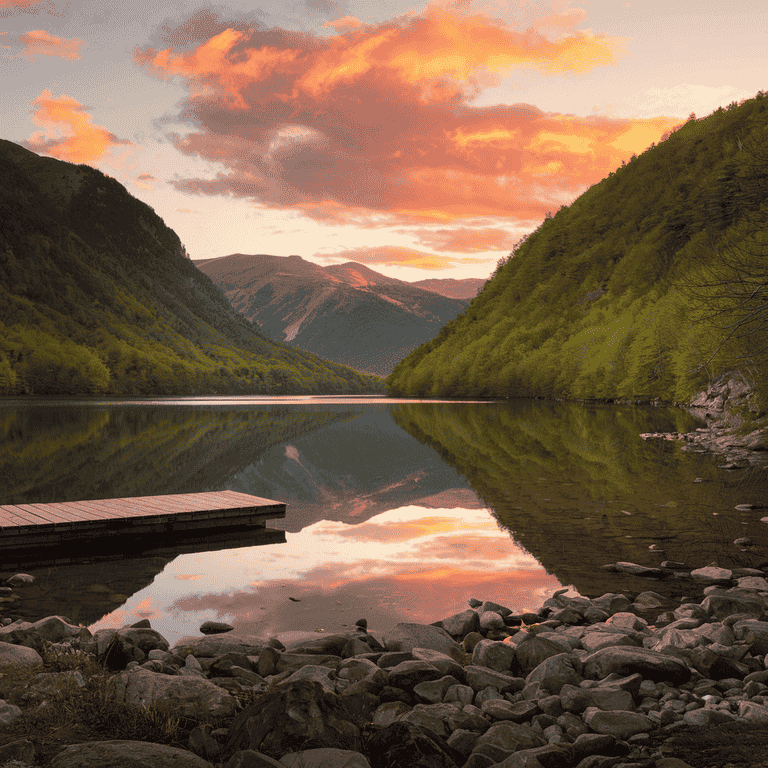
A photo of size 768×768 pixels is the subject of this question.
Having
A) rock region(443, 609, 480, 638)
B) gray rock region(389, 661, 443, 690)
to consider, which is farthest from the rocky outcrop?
gray rock region(389, 661, 443, 690)

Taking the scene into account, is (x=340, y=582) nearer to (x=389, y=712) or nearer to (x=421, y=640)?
(x=421, y=640)

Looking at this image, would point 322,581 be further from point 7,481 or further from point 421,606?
point 7,481

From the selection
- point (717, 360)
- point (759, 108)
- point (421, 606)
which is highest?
point (759, 108)

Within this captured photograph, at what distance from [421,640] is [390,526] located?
10.4m

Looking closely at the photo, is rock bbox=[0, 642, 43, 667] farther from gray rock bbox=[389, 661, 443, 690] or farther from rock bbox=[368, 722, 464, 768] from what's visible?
rock bbox=[368, 722, 464, 768]

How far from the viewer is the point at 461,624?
11.2m

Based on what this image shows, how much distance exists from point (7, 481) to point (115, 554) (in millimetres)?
13204

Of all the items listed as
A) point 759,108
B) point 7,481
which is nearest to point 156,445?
point 7,481

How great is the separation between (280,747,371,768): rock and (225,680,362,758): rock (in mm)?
122

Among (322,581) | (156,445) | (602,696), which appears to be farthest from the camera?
(156,445)

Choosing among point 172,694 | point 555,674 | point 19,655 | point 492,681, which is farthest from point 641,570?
point 19,655

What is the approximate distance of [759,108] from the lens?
13475 cm

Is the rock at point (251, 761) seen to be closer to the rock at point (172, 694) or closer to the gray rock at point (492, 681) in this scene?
the rock at point (172, 694)

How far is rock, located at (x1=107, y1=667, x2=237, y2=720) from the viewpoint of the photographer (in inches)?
295
